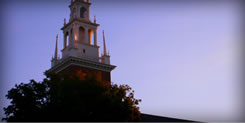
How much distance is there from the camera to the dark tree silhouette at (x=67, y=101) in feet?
91.5

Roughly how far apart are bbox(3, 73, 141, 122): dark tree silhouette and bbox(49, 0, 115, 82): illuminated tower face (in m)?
10.8

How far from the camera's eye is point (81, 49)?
46.5m

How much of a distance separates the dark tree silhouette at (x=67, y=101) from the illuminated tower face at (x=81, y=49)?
426 inches

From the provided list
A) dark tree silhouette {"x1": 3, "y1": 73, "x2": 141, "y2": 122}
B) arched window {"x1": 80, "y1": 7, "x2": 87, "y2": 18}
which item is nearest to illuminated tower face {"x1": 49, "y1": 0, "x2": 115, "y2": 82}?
arched window {"x1": 80, "y1": 7, "x2": 87, "y2": 18}

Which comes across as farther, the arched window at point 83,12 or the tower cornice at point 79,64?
the arched window at point 83,12

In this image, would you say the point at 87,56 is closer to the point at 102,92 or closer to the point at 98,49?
the point at 98,49

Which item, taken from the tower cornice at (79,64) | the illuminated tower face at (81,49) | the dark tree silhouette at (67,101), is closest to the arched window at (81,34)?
the illuminated tower face at (81,49)

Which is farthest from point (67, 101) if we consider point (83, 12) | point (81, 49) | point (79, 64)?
point (83, 12)

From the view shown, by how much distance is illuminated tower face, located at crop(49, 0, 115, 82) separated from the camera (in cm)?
4391

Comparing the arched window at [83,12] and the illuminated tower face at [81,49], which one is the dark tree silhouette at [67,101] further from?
the arched window at [83,12]

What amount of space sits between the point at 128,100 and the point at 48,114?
746 centimetres

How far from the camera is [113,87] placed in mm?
33000

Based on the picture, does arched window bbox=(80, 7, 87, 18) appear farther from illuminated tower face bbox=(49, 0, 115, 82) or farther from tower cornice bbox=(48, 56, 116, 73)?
tower cornice bbox=(48, 56, 116, 73)

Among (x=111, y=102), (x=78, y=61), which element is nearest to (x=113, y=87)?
(x=111, y=102)
